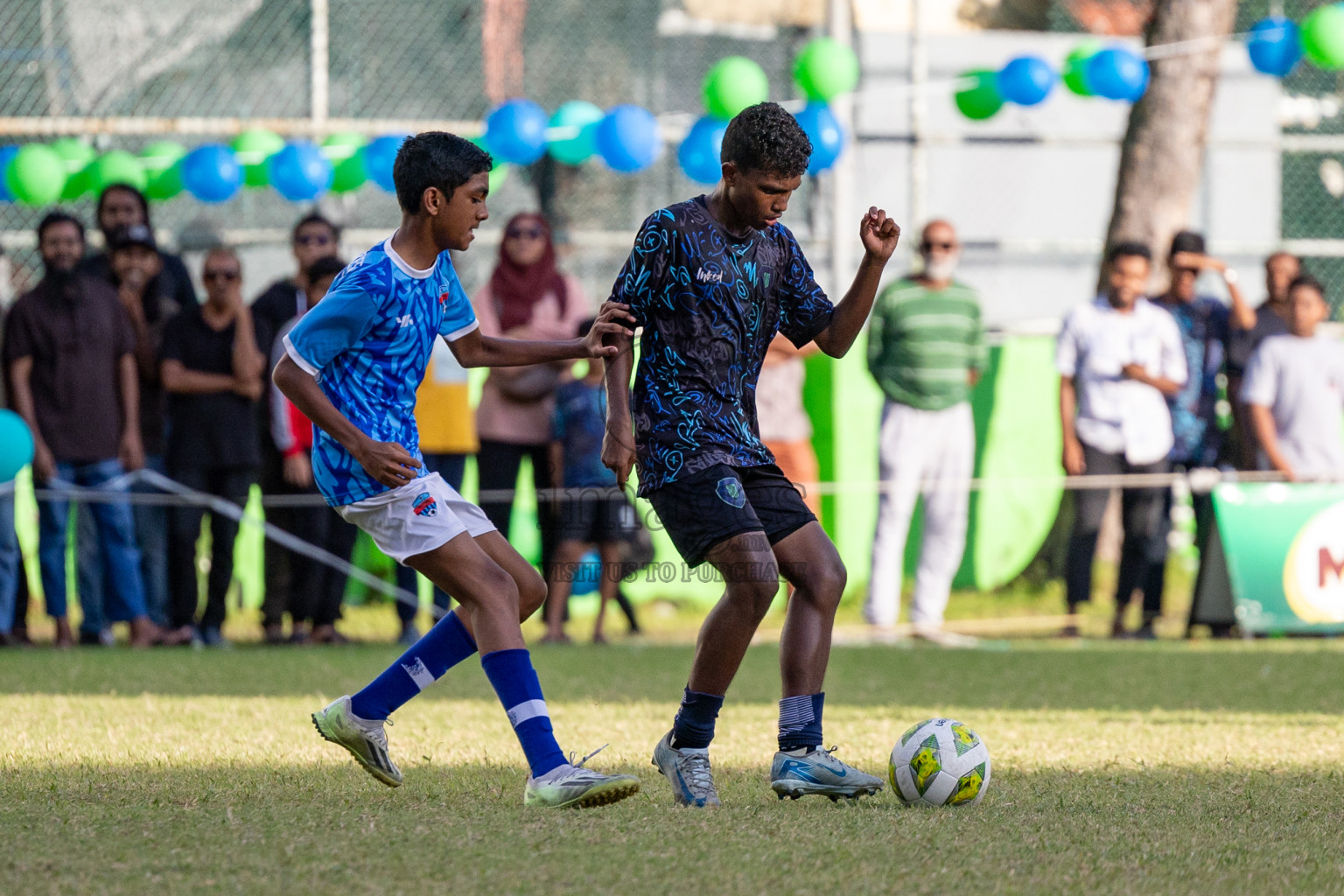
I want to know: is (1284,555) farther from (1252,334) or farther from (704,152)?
(704,152)

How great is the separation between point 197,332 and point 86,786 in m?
5.29

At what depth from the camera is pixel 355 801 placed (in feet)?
14.6

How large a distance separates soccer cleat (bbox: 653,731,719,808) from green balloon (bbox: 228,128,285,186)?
7.31 metres

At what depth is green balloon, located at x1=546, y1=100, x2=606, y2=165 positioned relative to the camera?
35.4 ft

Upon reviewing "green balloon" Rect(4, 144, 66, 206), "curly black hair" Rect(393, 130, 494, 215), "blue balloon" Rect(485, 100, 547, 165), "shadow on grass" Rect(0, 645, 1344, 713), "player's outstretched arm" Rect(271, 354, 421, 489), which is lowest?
"shadow on grass" Rect(0, 645, 1344, 713)

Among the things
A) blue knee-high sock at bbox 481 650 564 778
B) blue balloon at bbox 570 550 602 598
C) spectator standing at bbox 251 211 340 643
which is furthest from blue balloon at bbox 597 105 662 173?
blue knee-high sock at bbox 481 650 564 778

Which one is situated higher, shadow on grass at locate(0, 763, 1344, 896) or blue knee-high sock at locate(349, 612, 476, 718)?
blue knee-high sock at locate(349, 612, 476, 718)

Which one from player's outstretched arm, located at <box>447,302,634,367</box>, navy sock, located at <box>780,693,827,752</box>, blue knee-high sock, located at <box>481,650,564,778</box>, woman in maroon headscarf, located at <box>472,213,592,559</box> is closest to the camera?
blue knee-high sock, located at <box>481,650,564,778</box>

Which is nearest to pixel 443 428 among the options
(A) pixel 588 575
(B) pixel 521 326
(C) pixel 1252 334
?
(B) pixel 521 326

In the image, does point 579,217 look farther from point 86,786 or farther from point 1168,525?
point 86,786

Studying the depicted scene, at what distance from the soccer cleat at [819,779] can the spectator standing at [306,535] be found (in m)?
5.55

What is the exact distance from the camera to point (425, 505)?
14.8ft

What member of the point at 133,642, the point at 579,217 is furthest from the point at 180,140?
the point at 133,642

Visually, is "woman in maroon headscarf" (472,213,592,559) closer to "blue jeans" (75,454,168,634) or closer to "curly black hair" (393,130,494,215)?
"blue jeans" (75,454,168,634)
